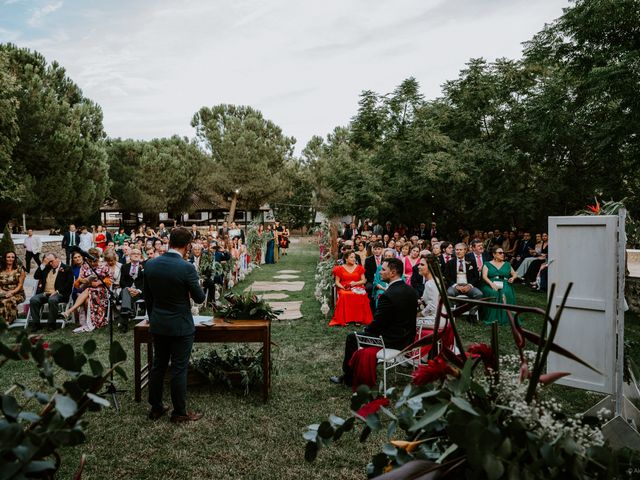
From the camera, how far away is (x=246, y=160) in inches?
1548

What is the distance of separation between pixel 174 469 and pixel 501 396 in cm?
322

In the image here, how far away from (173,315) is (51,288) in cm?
577

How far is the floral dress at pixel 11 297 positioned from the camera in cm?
830

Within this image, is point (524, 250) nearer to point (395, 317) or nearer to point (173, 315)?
point (395, 317)

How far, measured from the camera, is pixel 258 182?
39219mm

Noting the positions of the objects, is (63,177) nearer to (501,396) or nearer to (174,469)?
(174,469)

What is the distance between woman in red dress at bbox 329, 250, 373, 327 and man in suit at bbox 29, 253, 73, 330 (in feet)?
16.2

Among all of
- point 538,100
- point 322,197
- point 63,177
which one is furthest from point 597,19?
point 322,197

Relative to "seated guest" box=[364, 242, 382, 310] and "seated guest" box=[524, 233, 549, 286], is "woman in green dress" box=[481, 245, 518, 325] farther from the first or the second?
"seated guest" box=[524, 233, 549, 286]

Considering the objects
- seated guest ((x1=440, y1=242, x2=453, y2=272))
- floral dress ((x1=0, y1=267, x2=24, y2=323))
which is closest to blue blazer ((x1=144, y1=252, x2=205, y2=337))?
floral dress ((x1=0, y1=267, x2=24, y2=323))

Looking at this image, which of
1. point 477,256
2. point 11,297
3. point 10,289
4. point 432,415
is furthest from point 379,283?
point 432,415

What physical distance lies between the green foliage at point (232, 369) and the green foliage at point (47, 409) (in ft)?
13.7

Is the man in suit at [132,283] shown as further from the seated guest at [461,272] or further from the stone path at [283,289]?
the seated guest at [461,272]

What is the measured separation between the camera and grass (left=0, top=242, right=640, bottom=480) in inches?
141
